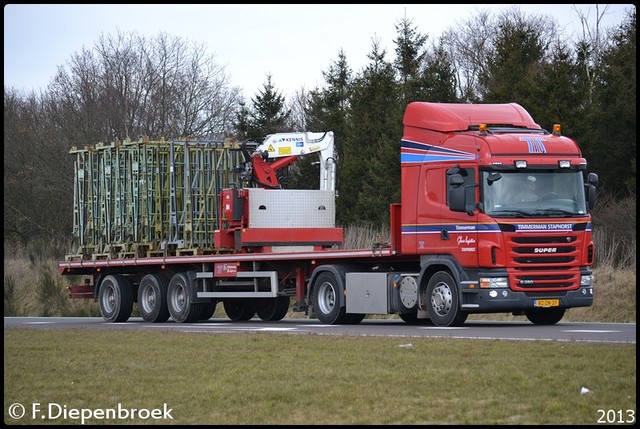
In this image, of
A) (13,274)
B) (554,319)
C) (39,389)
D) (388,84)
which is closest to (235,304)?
(554,319)

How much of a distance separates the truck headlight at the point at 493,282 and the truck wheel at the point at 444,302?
0.61 meters

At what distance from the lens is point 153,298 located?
29797 millimetres

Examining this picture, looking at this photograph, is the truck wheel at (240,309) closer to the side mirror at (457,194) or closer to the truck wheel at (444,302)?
the truck wheel at (444,302)

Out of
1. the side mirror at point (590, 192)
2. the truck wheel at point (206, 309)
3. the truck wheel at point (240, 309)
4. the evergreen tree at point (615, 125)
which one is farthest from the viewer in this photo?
the evergreen tree at point (615, 125)

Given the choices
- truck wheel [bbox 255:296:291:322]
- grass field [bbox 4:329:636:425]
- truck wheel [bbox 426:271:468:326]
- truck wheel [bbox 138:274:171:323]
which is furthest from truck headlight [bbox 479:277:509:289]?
truck wheel [bbox 138:274:171:323]

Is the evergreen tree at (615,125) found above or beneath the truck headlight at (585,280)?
above

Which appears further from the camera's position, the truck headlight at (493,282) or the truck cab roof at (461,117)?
the truck cab roof at (461,117)

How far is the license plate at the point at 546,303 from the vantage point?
72.6 feet

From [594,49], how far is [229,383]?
51.4 m

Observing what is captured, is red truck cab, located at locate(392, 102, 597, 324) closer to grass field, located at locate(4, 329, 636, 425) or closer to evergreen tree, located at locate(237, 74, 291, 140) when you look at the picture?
grass field, located at locate(4, 329, 636, 425)

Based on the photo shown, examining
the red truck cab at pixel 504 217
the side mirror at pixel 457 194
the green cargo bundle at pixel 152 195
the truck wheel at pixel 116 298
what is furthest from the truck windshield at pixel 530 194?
the truck wheel at pixel 116 298

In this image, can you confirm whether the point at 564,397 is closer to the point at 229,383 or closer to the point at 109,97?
the point at 229,383

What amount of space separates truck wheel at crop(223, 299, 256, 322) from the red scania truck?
33mm

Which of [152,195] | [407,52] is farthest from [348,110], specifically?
[152,195]
